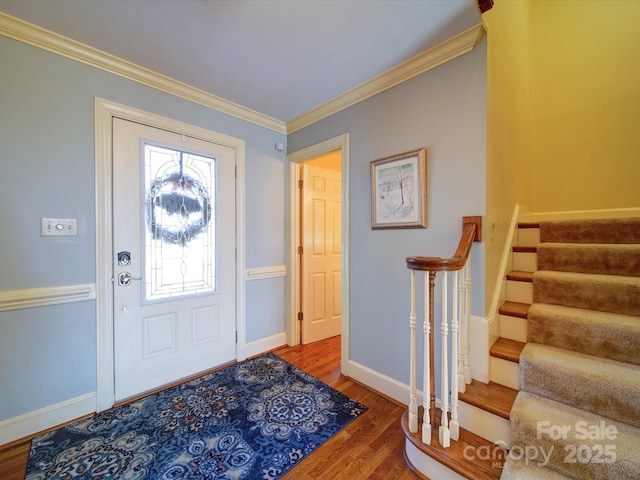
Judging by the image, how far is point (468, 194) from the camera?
1.54 metres

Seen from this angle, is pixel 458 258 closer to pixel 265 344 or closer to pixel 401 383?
pixel 401 383

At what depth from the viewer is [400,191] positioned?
73.3 inches

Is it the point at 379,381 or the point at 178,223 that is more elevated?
the point at 178,223

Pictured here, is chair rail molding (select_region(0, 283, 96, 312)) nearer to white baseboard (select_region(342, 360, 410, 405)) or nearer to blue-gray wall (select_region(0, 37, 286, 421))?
blue-gray wall (select_region(0, 37, 286, 421))

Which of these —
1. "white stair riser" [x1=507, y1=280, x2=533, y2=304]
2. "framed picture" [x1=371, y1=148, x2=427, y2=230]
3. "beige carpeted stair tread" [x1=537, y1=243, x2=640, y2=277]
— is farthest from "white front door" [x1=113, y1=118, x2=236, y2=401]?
"beige carpeted stair tread" [x1=537, y1=243, x2=640, y2=277]

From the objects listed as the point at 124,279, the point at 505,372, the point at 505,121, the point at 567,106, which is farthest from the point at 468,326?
the point at 567,106

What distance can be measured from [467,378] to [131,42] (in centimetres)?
299

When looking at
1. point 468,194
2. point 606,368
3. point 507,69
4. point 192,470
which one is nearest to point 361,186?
point 468,194

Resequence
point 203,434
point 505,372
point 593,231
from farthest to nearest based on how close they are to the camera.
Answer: point 593,231 < point 203,434 < point 505,372

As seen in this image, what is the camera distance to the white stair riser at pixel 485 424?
121 centimetres

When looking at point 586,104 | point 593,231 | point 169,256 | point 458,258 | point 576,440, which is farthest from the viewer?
point 586,104

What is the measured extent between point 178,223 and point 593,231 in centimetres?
323

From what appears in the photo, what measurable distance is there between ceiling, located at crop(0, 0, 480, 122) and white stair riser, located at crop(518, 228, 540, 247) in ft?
5.29

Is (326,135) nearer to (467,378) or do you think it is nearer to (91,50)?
(91,50)
